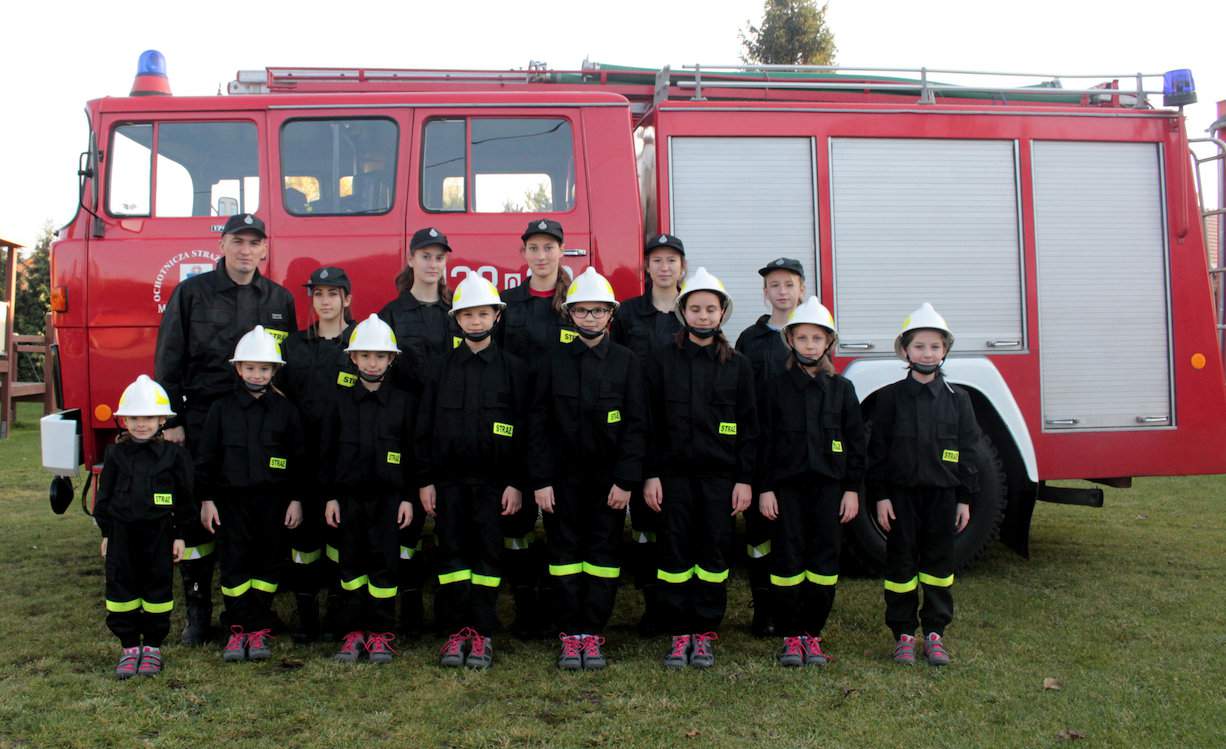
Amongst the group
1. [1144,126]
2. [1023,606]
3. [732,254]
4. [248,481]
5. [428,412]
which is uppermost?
[1144,126]

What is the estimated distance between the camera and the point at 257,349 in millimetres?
4199

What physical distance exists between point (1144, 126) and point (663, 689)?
4386 millimetres

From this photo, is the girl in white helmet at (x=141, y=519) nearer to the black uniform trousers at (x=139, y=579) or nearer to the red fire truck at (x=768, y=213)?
the black uniform trousers at (x=139, y=579)

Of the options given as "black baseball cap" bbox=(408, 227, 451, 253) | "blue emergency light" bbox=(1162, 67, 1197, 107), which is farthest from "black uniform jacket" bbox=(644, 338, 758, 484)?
"blue emergency light" bbox=(1162, 67, 1197, 107)

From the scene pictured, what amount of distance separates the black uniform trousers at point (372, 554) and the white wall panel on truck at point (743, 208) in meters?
2.14

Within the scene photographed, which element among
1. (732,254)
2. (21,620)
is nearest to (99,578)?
(21,620)

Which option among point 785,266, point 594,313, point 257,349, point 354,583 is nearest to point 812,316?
point 785,266

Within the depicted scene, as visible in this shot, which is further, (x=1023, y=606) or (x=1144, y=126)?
(x=1144, y=126)

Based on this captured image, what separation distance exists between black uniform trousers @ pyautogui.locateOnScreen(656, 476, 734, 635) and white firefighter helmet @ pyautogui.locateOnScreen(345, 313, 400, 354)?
134cm

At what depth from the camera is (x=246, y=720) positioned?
3482 mm

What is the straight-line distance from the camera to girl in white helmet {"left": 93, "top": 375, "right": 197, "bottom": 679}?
12.9 ft

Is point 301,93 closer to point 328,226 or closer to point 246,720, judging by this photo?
point 328,226

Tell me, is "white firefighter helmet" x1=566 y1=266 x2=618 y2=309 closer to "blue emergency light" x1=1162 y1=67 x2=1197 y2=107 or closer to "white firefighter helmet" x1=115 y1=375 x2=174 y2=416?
"white firefighter helmet" x1=115 y1=375 x2=174 y2=416

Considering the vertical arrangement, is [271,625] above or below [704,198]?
below
